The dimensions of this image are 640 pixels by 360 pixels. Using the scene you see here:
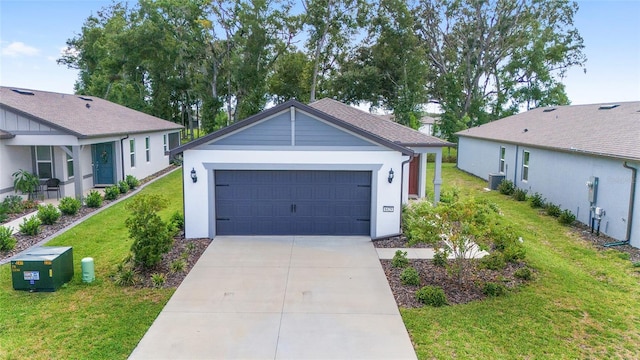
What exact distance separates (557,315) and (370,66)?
3341cm

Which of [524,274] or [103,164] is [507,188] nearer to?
[524,274]

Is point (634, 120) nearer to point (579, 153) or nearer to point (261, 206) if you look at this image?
point (579, 153)

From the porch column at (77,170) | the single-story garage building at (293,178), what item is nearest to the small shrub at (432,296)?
the single-story garage building at (293,178)

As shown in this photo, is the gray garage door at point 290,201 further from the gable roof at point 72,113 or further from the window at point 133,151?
the window at point 133,151

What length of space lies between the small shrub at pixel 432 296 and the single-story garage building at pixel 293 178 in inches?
159

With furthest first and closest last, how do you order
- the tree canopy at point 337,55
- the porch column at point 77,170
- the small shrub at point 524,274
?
1. the tree canopy at point 337,55
2. the porch column at point 77,170
3. the small shrub at point 524,274

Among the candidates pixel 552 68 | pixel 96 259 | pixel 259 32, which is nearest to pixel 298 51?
pixel 259 32

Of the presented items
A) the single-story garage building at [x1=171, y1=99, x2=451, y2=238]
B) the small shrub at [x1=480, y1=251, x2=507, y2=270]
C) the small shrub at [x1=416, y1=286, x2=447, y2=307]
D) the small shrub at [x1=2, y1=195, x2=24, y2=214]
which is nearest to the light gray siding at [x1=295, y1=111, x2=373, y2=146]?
the single-story garage building at [x1=171, y1=99, x2=451, y2=238]

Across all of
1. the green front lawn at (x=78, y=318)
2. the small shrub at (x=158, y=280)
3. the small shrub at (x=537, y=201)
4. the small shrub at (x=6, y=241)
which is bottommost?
the green front lawn at (x=78, y=318)

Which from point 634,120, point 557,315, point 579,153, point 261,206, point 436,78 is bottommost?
point 557,315

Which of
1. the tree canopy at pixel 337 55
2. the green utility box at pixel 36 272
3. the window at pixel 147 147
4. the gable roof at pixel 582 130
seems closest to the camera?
the green utility box at pixel 36 272

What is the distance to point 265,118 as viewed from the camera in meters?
11.4

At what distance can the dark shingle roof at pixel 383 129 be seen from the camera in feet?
48.2

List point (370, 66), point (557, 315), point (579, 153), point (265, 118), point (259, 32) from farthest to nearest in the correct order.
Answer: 1. point (370, 66)
2. point (259, 32)
3. point (579, 153)
4. point (265, 118)
5. point (557, 315)
